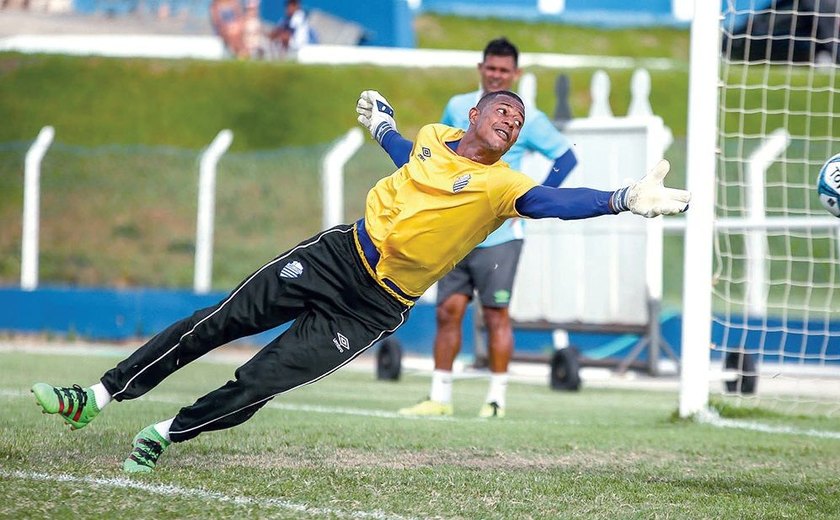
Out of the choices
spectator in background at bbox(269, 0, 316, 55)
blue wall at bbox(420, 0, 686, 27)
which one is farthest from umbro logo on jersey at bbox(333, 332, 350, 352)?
blue wall at bbox(420, 0, 686, 27)

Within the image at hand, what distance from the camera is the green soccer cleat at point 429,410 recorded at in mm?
8711

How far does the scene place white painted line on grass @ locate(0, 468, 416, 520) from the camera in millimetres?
4750

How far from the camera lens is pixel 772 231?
17391mm

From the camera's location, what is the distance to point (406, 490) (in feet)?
17.4

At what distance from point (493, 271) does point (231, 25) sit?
1766 centimetres

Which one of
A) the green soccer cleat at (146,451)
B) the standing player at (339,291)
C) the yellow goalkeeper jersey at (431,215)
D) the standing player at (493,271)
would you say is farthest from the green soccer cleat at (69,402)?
the standing player at (493,271)

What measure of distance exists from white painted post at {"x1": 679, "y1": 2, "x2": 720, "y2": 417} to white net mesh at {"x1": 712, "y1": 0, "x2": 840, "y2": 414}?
0.71 ft

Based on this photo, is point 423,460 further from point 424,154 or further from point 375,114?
point 375,114

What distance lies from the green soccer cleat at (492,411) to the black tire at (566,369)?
2.69 metres

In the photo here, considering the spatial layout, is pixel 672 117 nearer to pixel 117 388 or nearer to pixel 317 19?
pixel 317 19

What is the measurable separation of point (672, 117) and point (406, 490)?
19951 mm

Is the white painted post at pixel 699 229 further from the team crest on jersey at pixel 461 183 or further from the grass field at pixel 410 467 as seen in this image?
the team crest on jersey at pixel 461 183

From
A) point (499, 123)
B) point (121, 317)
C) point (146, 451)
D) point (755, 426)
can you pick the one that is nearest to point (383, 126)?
point (499, 123)

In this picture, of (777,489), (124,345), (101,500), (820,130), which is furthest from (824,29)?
(101,500)
